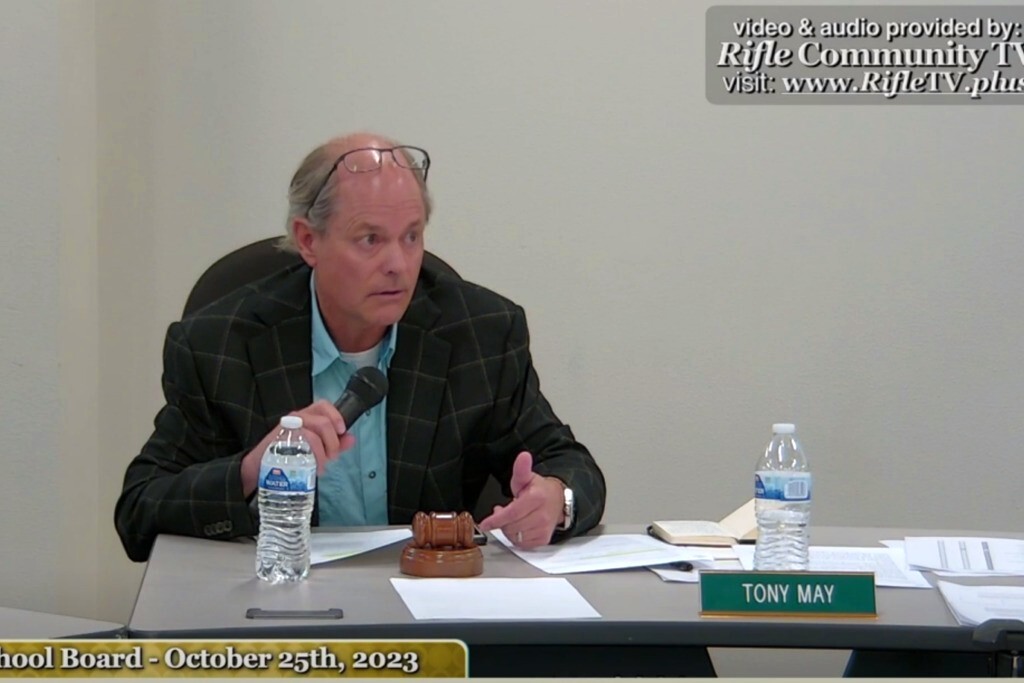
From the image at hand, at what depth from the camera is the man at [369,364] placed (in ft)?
6.72

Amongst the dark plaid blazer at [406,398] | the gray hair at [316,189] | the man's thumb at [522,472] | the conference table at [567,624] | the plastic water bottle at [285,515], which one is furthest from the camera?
the gray hair at [316,189]

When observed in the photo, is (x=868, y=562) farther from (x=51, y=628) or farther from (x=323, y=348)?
(x=51, y=628)

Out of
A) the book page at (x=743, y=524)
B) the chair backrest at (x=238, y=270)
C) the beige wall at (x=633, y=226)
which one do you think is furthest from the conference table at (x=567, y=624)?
the beige wall at (x=633, y=226)

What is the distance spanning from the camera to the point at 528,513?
1806 millimetres

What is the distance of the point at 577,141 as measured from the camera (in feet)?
10.7

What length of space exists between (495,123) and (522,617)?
2.05 m

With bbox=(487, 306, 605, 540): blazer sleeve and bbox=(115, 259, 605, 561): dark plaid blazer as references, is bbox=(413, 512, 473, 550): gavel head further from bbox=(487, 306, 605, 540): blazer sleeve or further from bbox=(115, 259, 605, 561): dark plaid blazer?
bbox=(487, 306, 605, 540): blazer sleeve

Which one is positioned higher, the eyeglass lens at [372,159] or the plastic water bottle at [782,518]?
the eyeglass lens at [372,159]

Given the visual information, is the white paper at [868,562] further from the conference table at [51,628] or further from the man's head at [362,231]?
the conference table at [51,628]

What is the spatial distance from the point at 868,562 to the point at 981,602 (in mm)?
277

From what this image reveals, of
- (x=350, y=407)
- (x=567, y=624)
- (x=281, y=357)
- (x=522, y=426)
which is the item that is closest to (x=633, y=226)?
(x=522, y=426)

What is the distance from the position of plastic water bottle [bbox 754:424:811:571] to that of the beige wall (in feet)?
4.95

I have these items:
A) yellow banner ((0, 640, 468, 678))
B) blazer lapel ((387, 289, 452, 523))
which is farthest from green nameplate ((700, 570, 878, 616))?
blazer lapel ((387, 289, 452, 523))

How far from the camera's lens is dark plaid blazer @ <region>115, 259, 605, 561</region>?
2031mm
